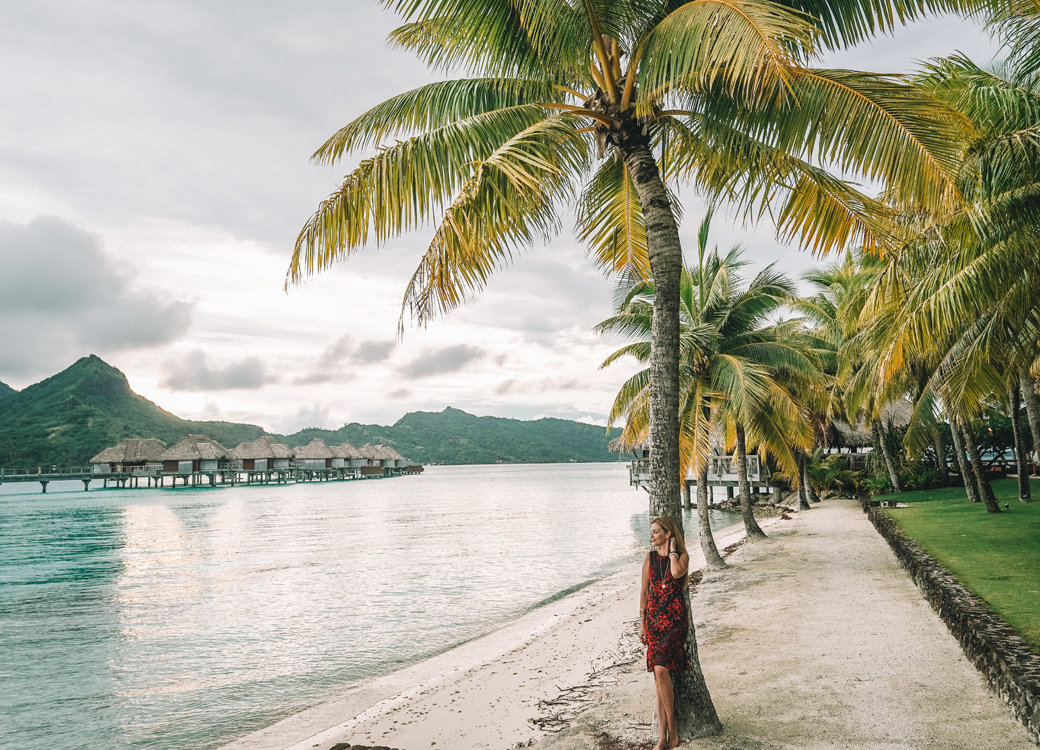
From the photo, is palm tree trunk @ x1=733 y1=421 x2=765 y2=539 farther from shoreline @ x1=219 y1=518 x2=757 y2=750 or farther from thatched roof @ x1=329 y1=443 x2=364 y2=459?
thatched roof @ x1=329 y1=443 x2=364 y2=459

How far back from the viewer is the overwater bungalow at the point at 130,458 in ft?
252

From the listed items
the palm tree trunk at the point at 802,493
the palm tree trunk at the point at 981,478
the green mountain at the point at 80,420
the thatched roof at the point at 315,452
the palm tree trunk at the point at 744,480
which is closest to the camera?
the palm tree trunk at the point at 981,478

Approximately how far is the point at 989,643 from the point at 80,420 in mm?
130427

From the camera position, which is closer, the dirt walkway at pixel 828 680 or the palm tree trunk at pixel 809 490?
the dirt walkway at pixel 828 680

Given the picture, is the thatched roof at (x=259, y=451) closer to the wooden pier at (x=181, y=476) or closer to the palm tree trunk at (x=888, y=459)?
the wooden pier at (x=181, y=476)

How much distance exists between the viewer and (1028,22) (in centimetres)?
725

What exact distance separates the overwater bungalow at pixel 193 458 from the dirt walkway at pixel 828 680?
8116cm

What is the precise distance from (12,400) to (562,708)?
15838cm

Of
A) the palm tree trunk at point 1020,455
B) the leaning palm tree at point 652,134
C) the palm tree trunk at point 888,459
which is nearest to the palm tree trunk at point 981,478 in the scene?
the palm tree trunk at point 1020,455

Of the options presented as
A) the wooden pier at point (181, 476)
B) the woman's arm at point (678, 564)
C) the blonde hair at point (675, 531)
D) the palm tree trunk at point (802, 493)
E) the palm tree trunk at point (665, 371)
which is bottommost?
the wooden pier at point (181, 476)

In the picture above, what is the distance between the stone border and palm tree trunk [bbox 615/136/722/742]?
2.06m

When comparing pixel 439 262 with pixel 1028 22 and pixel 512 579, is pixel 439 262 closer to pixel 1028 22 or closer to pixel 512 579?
pixel 1028 22

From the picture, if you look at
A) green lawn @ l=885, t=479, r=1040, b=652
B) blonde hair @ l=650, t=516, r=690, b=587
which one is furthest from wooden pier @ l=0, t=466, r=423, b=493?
blonde hair @ l=650, t=516, r=690, b=587

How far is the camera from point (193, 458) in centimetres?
8025
